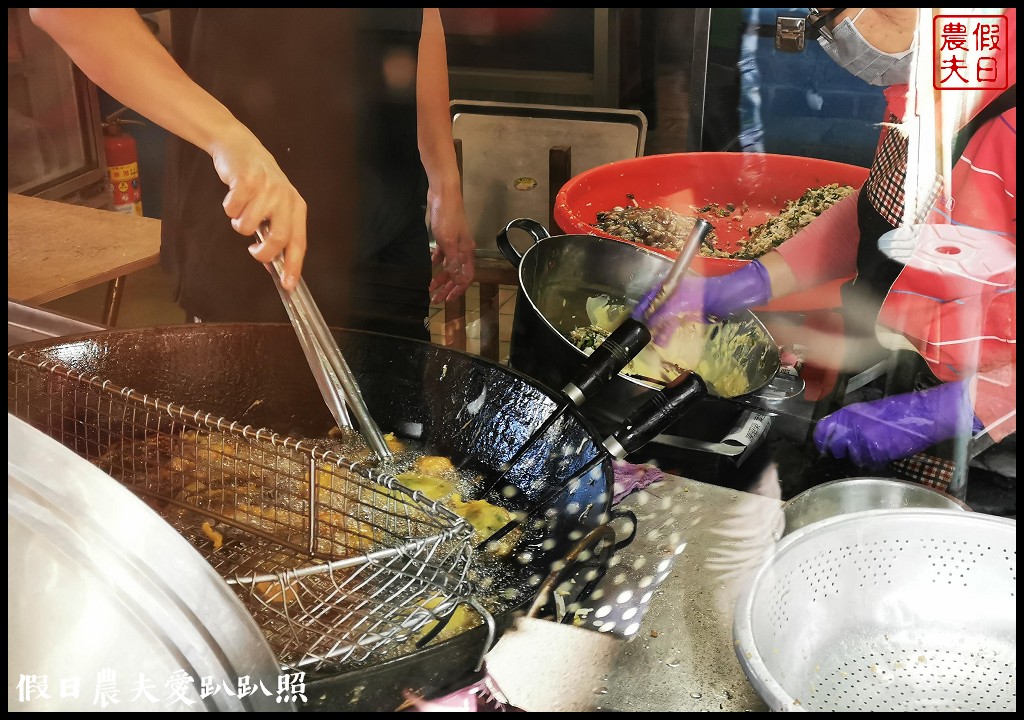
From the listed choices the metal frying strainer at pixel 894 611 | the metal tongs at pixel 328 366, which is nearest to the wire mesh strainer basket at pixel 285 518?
the metal tongs at pixel 328 366

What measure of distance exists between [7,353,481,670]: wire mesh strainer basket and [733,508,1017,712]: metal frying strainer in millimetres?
301

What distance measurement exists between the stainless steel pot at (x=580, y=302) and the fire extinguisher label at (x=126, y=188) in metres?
0.38

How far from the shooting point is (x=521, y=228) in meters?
0.93

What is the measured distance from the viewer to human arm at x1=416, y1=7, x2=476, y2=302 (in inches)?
34.1

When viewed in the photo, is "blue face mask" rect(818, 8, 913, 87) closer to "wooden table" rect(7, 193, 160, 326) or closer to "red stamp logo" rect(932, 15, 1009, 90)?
"red stamp logo" rect(932, 15, 1009, 90)

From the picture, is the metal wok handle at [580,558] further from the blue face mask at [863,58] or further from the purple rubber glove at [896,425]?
the blue face mask at [863,58]

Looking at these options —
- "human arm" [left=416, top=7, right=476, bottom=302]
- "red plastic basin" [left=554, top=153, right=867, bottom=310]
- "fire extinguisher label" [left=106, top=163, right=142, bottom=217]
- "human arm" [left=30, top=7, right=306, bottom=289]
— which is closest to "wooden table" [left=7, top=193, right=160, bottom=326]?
"fire extinguisher label" [left=106, top=163, right=142, bottom=217]

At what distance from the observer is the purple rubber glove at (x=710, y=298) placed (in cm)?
88

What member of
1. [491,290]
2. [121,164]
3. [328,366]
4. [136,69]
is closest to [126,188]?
[121,164]

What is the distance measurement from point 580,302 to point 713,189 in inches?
7.5

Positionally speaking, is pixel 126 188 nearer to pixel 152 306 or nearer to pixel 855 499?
pixel 152 306

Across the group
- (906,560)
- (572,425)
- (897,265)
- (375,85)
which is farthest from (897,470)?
(375,85)

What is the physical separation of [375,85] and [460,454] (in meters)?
0.44

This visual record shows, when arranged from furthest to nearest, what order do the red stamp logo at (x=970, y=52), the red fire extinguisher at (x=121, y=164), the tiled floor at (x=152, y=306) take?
the tiled floor at (x=152, y=306)
the red fire extinguisher at (x=121, y=164)
the red stamp logo at (x=970, y=52)
